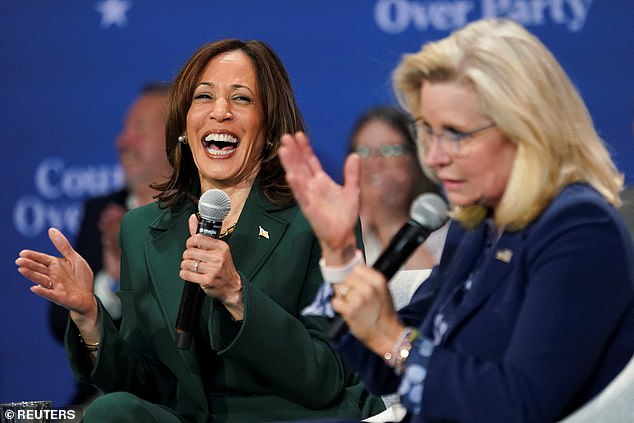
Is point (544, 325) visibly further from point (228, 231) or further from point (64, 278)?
point (64, 278)

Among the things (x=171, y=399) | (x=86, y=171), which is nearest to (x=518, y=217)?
(x=171, y=399)

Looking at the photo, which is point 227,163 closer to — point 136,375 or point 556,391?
point 136,375

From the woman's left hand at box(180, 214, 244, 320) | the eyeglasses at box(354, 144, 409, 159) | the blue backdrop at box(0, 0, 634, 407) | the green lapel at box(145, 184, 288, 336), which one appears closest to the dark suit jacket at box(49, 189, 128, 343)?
the blue backdrop at box(0, 0, 634, 407)

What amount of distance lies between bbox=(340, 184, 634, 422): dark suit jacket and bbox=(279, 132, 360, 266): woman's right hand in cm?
26

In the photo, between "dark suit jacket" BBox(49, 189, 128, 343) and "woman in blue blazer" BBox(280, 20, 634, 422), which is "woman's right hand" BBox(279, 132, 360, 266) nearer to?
"woman in blue blazer" BBox(280, 20, 634, 422)

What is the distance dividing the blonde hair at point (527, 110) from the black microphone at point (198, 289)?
0.77 metres

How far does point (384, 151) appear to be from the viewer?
4.59 metres

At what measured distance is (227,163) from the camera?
3152mm

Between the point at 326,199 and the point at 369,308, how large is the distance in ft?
0.78

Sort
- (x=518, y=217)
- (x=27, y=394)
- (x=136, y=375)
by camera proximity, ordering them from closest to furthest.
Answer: (x=518, y=217)
(x=136, y=375)
(x=27, y=394)

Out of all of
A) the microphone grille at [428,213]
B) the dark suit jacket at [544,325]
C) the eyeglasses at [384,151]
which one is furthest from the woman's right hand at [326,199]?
the eyeglasses at [384,151]

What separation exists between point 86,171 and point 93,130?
0.18m

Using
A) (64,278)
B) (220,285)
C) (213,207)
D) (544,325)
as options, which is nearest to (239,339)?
(220,285)

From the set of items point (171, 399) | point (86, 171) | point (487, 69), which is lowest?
point (171, 399)
